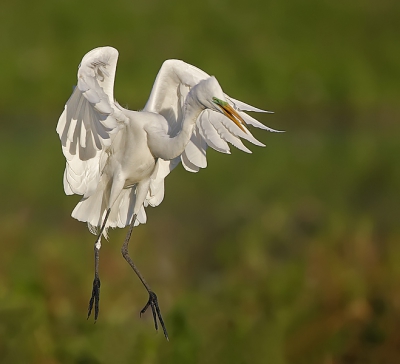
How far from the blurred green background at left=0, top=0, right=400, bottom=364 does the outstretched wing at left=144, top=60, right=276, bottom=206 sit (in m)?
1.71

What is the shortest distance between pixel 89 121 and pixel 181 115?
0.64 metres

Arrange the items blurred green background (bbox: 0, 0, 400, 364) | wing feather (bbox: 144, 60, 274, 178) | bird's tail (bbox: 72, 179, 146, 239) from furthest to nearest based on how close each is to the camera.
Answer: blurred green background (bbox: 0, 0, 400, 364) → bird's tail (bbox: 72, 179, 146, 239) → wing feather (bbox: 144, 60, 274, 178)

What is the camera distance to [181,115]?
17.2 ft

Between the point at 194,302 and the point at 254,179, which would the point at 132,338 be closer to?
the point at 194,302

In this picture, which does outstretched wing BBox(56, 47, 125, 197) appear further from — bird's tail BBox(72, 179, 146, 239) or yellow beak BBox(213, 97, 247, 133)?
yellow beak BBox(213, 97, 247, 133)

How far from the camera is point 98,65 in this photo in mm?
4680

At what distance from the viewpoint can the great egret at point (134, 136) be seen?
461cm

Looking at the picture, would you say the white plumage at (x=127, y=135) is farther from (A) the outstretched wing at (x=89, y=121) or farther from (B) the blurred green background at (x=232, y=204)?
(B) the blurred green background at (x=232, y=204)

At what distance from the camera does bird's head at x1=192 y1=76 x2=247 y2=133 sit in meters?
4.51

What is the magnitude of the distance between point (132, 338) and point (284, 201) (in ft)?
23.5

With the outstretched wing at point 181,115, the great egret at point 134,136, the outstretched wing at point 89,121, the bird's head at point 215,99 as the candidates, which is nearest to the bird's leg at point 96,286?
the great egret at point 134,136

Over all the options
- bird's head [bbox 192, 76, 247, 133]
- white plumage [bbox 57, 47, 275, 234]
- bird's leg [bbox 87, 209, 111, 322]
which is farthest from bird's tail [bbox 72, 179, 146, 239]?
bird's head [bbox 192, 76, 247, 133]

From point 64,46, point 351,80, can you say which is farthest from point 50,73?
point 351,80

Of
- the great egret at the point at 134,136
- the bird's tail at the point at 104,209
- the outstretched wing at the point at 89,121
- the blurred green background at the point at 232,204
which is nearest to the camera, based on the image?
the outstretched wing at the point at 89,121
